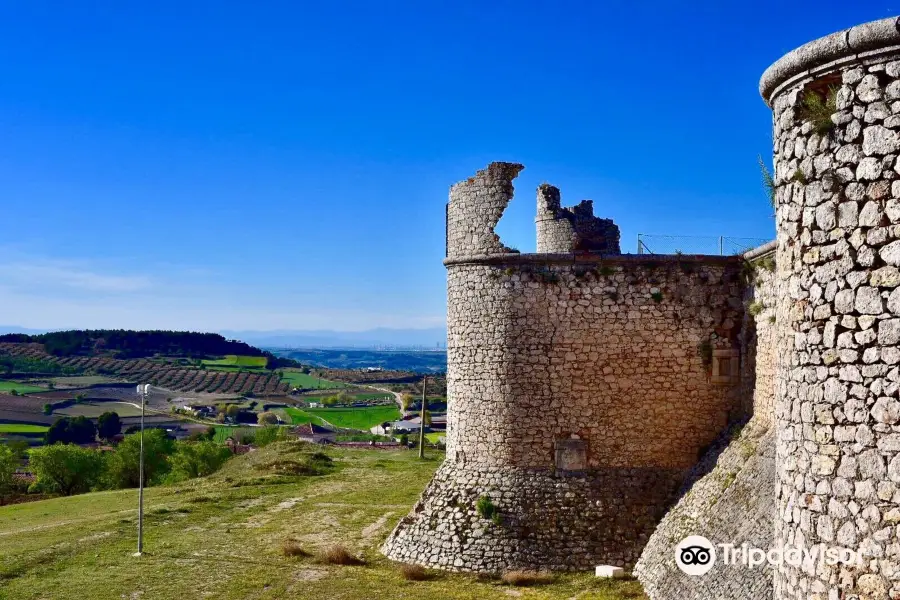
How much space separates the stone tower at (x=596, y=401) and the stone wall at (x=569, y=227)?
2.92 meters

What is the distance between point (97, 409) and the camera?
113688mm

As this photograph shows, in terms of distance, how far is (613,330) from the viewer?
1727 centimetres

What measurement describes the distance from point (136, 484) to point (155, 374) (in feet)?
370

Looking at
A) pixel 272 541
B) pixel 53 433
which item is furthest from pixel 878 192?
pixel 53 433

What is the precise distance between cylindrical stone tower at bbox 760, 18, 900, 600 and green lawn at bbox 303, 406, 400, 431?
91823 millimetres

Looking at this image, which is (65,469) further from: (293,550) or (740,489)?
(740,489)

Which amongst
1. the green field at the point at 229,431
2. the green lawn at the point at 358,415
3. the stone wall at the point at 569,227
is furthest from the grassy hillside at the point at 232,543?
the green lawn at the point at 358,415

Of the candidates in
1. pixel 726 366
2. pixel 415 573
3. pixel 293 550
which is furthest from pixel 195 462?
pixel 726 366

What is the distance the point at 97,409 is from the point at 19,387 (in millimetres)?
23256

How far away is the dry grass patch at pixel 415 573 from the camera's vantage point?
1686cm

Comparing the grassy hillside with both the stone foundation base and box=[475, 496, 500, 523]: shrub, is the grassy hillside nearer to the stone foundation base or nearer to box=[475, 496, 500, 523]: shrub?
the stone foundation base

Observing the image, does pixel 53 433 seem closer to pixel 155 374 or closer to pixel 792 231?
pixel 155 374

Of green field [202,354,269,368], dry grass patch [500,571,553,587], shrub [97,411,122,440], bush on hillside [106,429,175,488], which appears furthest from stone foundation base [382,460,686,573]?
green field [202,354,269,368]

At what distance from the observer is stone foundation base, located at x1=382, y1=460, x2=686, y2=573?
1689cm
